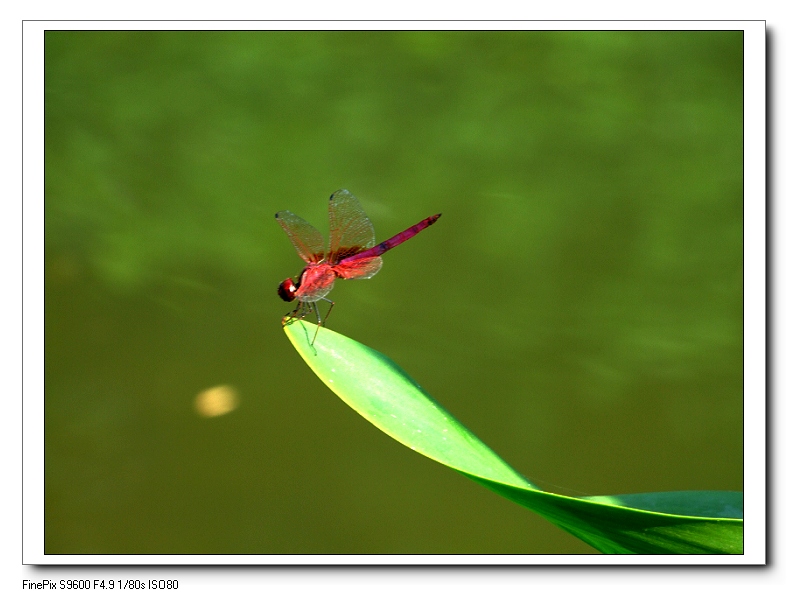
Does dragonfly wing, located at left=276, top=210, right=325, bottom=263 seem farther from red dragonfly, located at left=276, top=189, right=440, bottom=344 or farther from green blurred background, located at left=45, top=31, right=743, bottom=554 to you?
green blurred background, located at left=45, top=31, right=743, bottom=554

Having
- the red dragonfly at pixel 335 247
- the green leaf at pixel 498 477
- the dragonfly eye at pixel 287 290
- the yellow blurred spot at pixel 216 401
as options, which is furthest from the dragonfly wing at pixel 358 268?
the yellow blurred spot at pixel 216 401

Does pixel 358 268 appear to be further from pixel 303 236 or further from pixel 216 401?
pixel 216 401

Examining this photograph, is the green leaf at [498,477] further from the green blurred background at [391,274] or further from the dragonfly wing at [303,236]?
the green blurred background at [391,274]

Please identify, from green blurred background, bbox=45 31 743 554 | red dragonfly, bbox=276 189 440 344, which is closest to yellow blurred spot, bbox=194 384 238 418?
green blurred background, bbox=45 31 743 554

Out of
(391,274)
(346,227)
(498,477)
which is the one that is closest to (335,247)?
(346,227)

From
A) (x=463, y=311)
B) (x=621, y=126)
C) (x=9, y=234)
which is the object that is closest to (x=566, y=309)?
(x=463, y=311)
